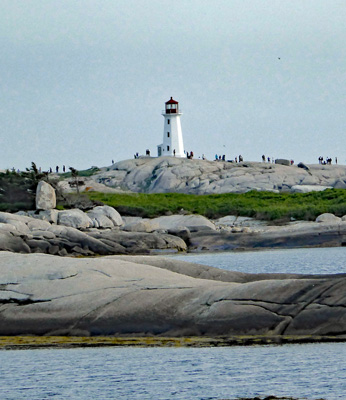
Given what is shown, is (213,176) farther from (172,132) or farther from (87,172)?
(87,172)

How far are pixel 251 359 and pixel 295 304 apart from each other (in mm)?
1970

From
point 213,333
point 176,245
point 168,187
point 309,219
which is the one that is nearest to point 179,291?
point 213,333

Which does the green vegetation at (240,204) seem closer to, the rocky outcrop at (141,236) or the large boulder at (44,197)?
the rocky outcrop at (141,236)

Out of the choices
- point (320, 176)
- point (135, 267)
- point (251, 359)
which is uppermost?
point (320, 176)

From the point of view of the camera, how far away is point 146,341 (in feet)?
53.0

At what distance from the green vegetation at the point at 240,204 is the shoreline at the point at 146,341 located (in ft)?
144

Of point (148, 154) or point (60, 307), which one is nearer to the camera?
point (60, 307)

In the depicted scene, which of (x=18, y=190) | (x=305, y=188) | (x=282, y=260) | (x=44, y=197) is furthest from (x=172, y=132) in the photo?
(x=282, y=260)

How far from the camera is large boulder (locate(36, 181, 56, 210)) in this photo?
57.3m

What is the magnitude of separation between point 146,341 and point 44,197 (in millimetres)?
42173

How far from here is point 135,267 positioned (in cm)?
1867

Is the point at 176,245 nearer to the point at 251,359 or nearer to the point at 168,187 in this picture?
the point at 251,359

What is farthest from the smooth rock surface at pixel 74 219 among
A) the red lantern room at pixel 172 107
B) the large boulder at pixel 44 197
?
the red lantern room at pixel 172 107

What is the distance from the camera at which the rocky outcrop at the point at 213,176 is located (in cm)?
8731
